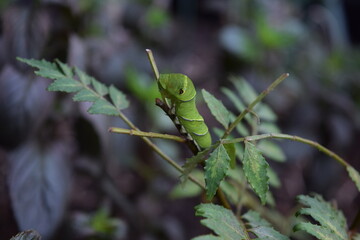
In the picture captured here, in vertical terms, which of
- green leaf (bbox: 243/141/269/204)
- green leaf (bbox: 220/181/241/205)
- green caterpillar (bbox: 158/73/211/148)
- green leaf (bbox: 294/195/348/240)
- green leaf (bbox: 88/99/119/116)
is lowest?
green leaf (bbox: 220/181/241/205)

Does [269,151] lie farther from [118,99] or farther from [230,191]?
[118,99]

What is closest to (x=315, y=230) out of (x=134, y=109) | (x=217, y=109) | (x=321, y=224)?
(x=321, y=224)

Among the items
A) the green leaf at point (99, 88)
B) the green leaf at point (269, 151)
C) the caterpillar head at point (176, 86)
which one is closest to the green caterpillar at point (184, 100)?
the caterpillar head at point (176, 86)

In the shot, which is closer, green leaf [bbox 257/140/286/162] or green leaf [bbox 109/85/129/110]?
green leaf [bbox 109/85/129/110]

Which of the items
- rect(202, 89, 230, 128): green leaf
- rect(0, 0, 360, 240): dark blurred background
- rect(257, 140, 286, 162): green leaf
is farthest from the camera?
rect(0, 0, 360, 240): dark blurred background

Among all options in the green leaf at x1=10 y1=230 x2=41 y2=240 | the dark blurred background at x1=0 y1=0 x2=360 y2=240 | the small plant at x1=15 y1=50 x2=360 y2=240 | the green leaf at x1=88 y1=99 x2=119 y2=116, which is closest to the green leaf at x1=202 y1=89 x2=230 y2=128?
the small plant at x1=15 y1=50 x2=360 y2=240

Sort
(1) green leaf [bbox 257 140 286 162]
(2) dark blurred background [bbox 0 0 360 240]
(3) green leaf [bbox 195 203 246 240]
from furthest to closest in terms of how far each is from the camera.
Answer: (2) dark blurred background [bbox 0 0 360 240], (1) green leaf [bbox 257 140 286 162], (3) green leaf [bbox 195 203 246 240]

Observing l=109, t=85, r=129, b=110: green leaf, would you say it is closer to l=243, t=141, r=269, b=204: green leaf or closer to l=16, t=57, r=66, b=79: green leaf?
l=16, t=57, r=66, b=79: green leaf
